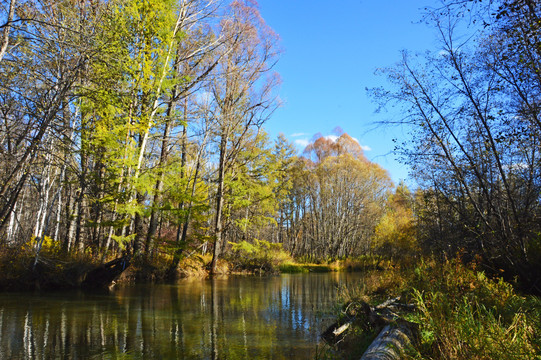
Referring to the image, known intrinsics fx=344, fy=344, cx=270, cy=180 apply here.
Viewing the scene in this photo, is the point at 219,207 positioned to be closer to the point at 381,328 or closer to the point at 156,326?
the point at 156,326

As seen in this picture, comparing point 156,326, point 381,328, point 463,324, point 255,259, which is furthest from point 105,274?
point 463,324

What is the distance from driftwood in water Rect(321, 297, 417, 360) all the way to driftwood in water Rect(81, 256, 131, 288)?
29.1 ft

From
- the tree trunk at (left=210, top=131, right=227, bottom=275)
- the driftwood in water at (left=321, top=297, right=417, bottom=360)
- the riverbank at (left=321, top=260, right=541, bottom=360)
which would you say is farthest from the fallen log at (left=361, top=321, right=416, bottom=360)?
the tree trunk at (left=210, top=131, right=227, bottom=275)

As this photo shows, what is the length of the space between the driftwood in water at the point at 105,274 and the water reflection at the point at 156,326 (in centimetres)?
139

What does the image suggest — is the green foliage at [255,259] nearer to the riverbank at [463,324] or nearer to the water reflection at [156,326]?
the water reflection at [156,326]

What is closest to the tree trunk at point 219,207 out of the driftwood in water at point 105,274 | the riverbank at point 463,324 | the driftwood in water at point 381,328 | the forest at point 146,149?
the forest at point 146,149

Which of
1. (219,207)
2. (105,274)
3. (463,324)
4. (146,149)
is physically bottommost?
(105,274)

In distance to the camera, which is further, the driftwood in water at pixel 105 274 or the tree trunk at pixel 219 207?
the tree trunk at pixel 219 207

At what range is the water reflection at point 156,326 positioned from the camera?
5.24m

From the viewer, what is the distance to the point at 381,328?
5.67 metres

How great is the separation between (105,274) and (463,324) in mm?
12224

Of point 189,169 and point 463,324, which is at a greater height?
point 189,169

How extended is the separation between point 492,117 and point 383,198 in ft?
117

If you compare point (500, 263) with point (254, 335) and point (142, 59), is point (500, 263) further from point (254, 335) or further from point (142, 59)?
point (142, 59)
